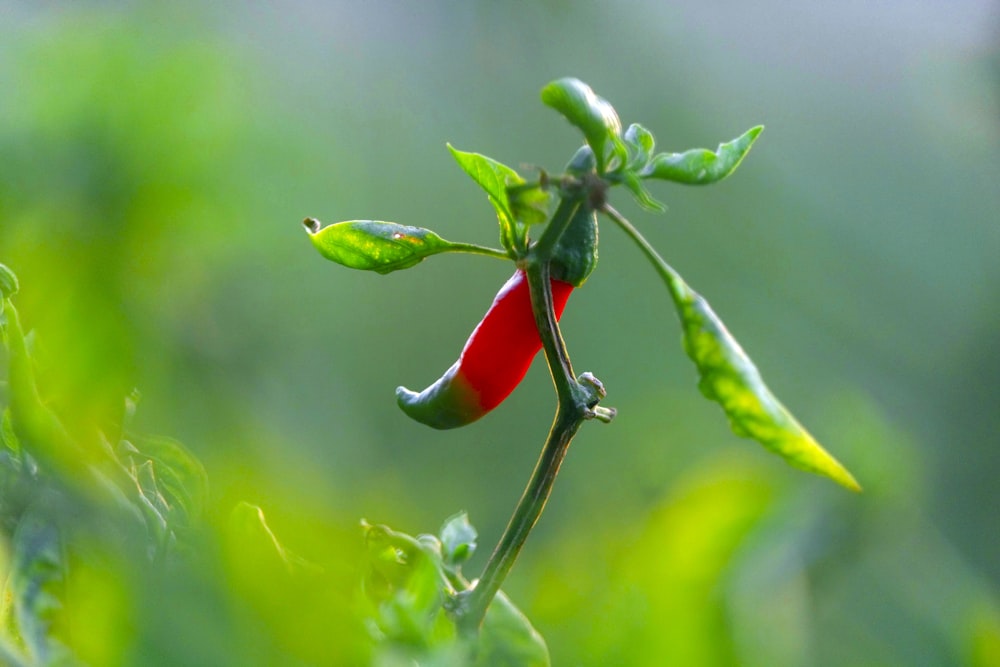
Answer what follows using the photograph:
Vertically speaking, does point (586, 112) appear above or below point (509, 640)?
above

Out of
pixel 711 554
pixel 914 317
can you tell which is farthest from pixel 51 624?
pixel 914 317

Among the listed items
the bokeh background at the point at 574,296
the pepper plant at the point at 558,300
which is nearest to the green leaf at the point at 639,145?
the pepper plant at the point at 558,300

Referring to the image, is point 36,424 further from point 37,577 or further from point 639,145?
point 639,145

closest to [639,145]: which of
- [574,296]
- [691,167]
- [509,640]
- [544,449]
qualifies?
[691,167]

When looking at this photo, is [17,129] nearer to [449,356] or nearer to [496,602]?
[496,602]

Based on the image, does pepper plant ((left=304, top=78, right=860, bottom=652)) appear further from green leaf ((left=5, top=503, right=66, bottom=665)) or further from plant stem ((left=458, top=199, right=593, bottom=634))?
green leaf ((left=5, top=503, right=66, bottom=665))

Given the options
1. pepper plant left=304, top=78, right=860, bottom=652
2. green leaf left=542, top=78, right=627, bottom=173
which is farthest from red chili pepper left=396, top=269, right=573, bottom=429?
green leaf left=542, top=78, right=627, bottom=173

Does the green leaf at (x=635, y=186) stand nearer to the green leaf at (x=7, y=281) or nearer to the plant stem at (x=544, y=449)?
the plant stem at (x=544, y=449)
